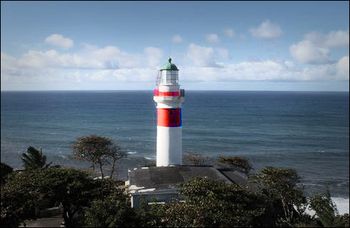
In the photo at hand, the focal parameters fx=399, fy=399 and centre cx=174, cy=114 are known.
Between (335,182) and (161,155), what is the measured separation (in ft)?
102

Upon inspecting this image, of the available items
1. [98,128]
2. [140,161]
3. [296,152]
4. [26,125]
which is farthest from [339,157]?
[26,125]

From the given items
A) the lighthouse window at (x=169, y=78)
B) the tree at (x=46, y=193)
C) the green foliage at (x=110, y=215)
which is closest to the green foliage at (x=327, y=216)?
the green foliage at (x=110, y=215)

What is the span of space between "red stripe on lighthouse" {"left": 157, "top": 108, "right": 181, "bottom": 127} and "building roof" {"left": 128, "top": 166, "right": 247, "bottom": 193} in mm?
2532

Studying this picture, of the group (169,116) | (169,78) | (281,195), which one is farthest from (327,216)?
(169,78)

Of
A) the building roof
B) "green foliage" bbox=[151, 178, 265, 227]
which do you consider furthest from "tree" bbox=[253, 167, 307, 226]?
"green foliage" bbox=[151, 178, 265, 227]

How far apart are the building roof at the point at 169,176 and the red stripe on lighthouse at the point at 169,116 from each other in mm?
2532

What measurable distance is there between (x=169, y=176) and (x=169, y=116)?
3.93 m

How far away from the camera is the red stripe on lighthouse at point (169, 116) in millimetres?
22734

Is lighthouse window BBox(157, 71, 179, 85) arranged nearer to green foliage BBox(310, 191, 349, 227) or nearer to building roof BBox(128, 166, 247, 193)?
building roof BBox(128, 166, 247, 193)

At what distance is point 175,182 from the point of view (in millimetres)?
19406

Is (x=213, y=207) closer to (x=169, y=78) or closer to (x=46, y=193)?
(x=46, y=193)

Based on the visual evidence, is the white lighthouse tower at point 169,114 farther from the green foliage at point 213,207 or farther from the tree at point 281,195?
the green foliage at point 213,207

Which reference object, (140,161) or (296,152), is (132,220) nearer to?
(140,161)

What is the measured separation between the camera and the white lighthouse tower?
22688 millimetres
